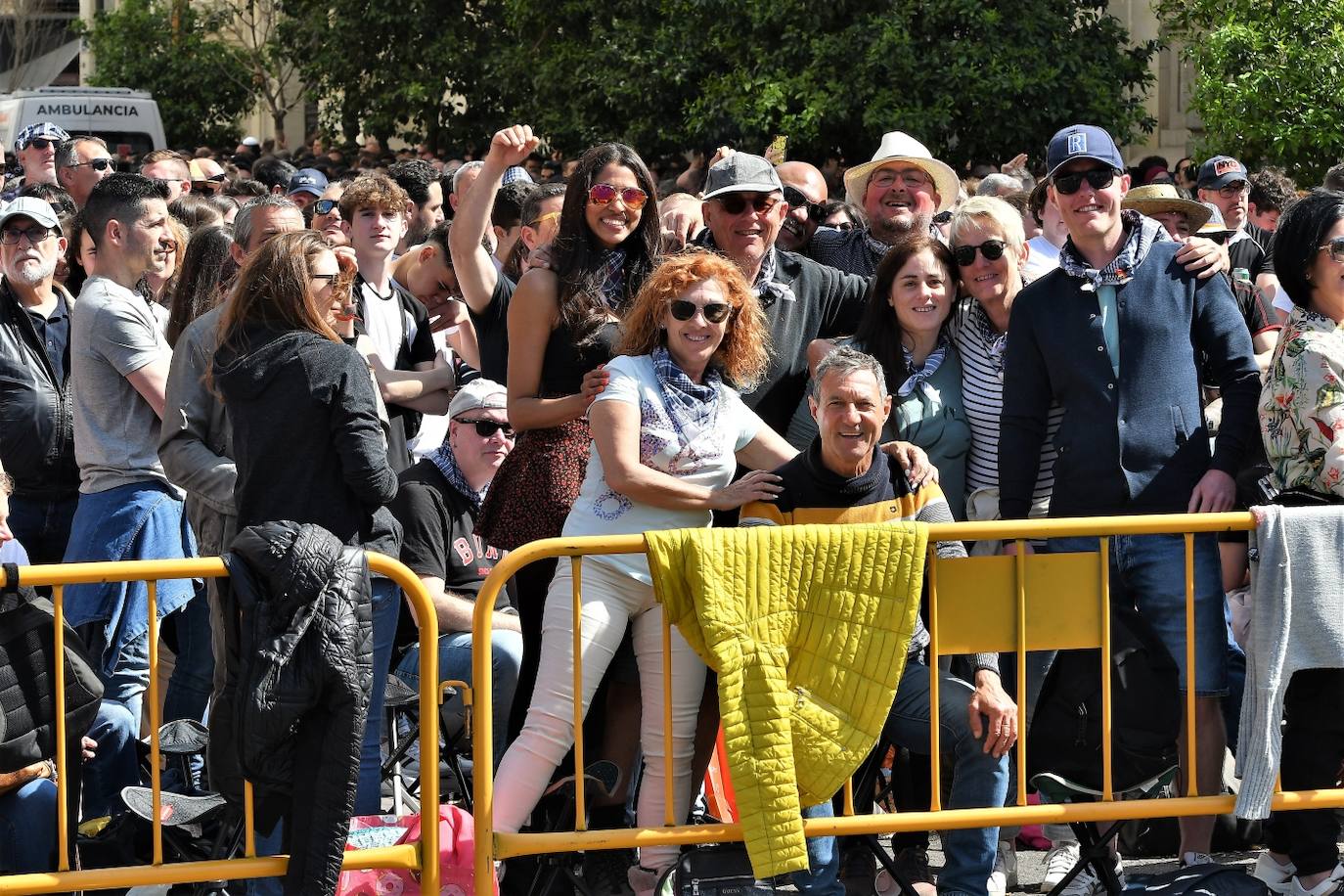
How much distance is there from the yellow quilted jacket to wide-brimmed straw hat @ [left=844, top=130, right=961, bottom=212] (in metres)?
2.45

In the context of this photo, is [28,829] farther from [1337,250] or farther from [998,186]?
[998,186]

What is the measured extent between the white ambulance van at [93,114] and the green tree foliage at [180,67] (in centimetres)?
519

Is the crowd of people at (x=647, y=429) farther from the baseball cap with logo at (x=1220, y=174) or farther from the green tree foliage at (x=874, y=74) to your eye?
the green tree foliage at (x=874, y=74)

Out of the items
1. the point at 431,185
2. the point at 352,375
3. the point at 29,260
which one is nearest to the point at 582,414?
the point at 352,375

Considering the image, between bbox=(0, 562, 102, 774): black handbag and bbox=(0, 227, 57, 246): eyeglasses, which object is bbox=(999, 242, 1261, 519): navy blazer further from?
bbox=(0, 227, 57, 246): eyeglasses

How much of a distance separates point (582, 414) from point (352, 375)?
2.62 ft

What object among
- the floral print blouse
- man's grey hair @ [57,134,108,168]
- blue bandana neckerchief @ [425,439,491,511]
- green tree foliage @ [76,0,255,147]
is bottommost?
blue bandana neckerchief @ [425,439,491,511]

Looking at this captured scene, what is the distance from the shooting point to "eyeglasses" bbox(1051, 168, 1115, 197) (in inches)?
Answer: 212

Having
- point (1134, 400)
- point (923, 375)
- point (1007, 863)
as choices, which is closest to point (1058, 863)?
point (1007, 863)

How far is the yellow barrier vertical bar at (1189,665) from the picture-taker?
4.87m

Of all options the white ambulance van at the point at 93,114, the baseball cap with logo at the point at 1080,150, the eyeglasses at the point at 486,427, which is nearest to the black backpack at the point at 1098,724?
the baseball cap with logo at the point at 1080,150

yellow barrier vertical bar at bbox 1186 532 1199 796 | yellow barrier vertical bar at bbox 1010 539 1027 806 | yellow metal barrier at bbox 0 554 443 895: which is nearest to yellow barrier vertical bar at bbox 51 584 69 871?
yellow metal barrier at bbox 0 554 443 895

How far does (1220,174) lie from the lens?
9.62m

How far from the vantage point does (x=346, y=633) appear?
14.3ft
